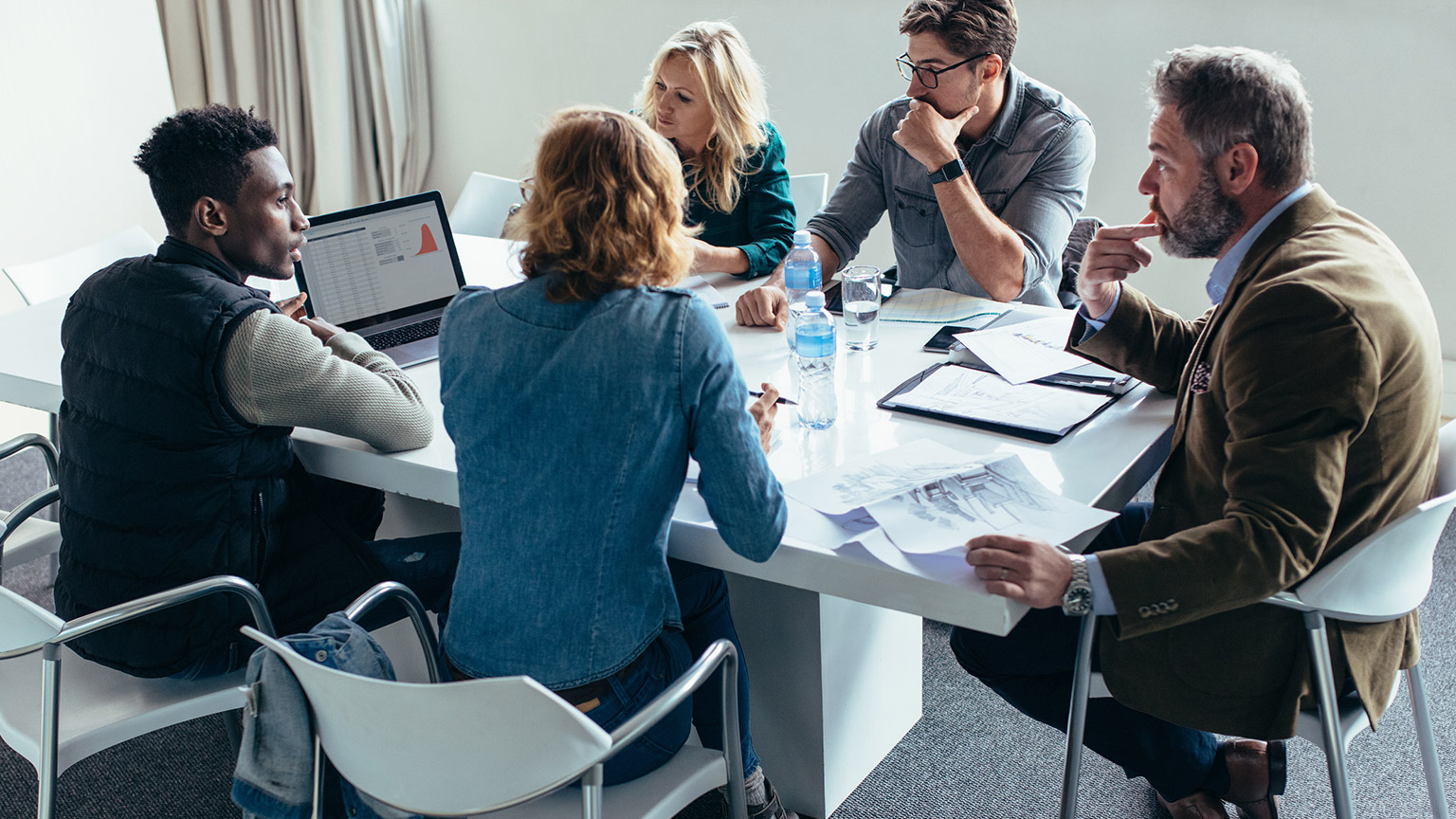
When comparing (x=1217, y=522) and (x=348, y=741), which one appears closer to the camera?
(x=348, y=741)

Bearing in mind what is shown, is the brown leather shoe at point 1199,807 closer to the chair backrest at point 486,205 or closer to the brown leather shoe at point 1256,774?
the brown leather shoe at point 1256,774

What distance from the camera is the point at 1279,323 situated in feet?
4.15

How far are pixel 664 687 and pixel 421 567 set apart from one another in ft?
2.04

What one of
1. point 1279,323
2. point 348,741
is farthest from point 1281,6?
point 348,741

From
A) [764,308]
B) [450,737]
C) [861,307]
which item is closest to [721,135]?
[764,308]

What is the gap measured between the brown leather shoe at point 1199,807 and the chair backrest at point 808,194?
181cm

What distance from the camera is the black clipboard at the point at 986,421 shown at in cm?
158

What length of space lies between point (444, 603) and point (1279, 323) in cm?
133

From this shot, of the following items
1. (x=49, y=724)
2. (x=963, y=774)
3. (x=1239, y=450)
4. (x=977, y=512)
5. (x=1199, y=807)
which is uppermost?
(x=1239, y=450)

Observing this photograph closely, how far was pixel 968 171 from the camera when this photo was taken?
A: 2.49 metres

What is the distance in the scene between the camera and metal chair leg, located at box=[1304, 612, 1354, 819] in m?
1.33

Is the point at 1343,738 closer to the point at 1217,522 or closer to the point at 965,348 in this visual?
the point at 1217,522

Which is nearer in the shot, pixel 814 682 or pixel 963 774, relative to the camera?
pixel 814 682

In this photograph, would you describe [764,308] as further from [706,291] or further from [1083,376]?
[1083,376]
